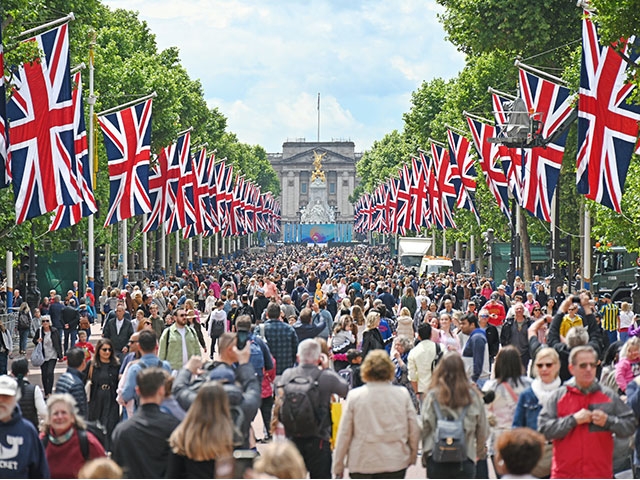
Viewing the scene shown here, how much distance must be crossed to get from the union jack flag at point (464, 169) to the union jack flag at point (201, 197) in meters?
9.14

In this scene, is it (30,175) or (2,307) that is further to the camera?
(2,307)

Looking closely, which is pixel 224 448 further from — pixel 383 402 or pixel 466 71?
pixel 466 71

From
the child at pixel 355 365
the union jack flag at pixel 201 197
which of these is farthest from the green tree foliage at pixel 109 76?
the child at pixel 355 365

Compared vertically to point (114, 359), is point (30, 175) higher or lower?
higher

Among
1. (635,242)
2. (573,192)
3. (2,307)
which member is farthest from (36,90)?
(573,192)

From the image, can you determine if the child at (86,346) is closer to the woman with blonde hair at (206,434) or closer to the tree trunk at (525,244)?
the woman with blonde hair at (206,434)

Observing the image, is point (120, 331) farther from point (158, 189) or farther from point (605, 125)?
point (158, 189)

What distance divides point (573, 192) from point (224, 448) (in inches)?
1645

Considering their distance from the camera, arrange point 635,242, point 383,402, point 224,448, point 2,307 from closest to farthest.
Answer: point 224,448 < point 383,402 < point 2,307 < point 635,242

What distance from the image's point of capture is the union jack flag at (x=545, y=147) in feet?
92.5

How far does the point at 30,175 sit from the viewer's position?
21.2 meters

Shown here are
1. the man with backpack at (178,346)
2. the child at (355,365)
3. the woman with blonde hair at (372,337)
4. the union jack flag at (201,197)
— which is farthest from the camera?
the union jack flag at (201,197)

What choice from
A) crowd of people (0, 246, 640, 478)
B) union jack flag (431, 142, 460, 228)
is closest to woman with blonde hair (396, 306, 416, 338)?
crowd of people (0, 246, 640, 478)

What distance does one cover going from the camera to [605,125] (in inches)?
775
